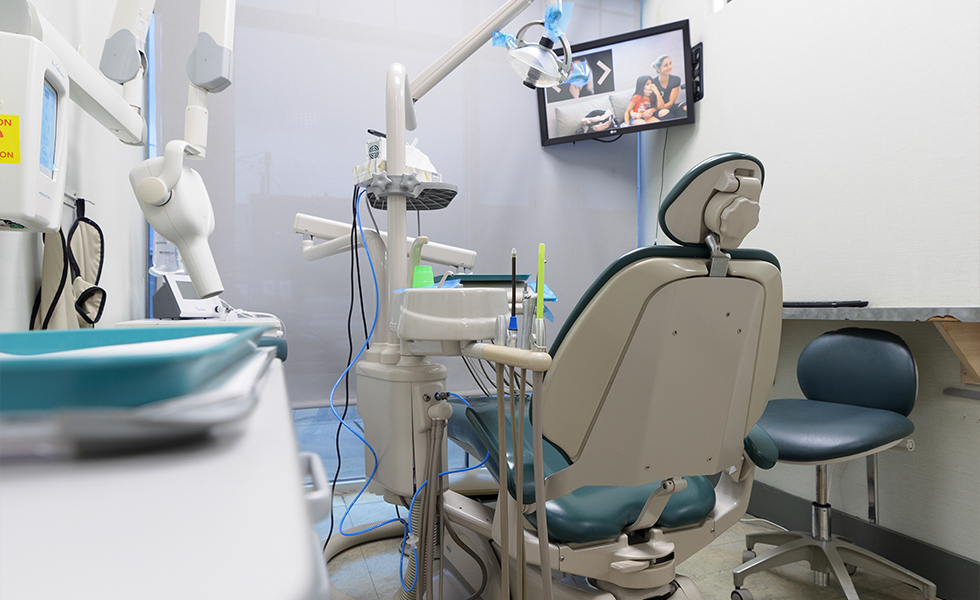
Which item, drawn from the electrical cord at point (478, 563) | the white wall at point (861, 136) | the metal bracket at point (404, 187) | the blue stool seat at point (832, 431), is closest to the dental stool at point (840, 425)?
the blue stool seat at point (832, 431)

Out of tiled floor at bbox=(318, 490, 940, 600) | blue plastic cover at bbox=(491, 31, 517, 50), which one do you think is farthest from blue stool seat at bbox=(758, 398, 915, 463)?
blue plastic cover at bbox=(491, 31, 517, 50)

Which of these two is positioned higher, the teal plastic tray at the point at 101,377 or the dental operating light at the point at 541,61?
the dental operating light at the point at 541,61

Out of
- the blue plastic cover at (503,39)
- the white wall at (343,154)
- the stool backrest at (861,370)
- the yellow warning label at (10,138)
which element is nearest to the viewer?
the yellow warning label at (10,138)

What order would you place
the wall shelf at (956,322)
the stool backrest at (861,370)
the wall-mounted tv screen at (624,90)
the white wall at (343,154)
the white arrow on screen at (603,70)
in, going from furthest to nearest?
the white arrow on screen at (603,70)
the wall-mounted tv screen at (624,90)
the white wall at (343,154)
the stool backrest at (861,370)
the wall shelf at (956,322)

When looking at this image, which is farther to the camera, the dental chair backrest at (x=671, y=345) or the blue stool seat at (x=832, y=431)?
the blue stool seat at (x=832, y=431)

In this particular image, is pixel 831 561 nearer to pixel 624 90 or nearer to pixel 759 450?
pixel 759 450

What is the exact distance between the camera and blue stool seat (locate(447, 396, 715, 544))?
1053 mm

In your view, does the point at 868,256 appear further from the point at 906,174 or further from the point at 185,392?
the point at 185,392

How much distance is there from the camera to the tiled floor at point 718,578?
5.70 feet

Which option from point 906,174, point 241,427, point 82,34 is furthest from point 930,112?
point 82,34

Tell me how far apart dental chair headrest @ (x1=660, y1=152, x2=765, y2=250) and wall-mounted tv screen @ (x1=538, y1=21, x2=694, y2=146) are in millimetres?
2131

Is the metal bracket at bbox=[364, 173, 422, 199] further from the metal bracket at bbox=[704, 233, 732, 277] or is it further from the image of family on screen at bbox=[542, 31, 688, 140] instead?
the image of family on screen at bbox=[542, 31, 688, 140]

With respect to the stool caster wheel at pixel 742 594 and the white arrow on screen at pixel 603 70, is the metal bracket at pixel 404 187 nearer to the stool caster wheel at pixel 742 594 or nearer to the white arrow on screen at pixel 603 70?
the stool caster wheel at pixel 742 594

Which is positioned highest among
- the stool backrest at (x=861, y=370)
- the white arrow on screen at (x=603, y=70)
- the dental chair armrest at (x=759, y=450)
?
the white arrow on screen at (x=603, y=70)
